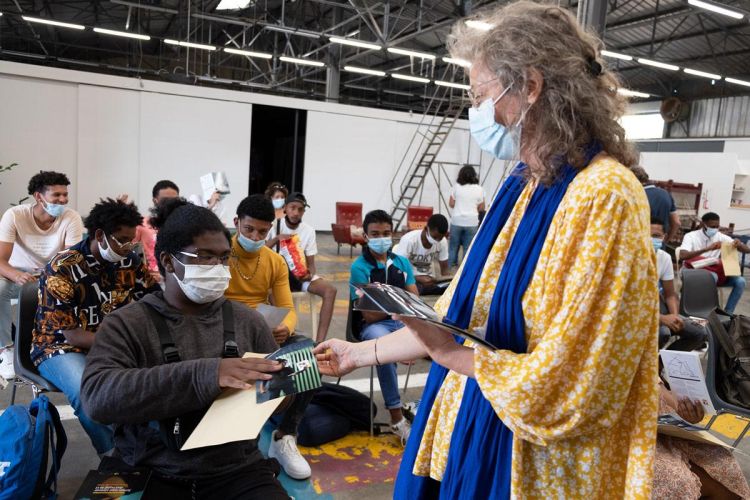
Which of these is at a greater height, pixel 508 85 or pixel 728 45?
pixel 728 45

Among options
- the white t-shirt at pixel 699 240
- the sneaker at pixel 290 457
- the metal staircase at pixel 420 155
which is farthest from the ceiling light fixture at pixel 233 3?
the sneaker at pixel 290 457

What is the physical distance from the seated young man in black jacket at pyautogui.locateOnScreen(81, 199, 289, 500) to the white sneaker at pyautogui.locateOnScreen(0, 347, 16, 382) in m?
2.44

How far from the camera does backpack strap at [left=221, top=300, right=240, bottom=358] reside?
1.90 meters

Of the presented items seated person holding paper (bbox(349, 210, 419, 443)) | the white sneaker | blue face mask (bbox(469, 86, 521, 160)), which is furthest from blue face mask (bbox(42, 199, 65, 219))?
blue face mask (bbox(469, 86, 521, 160))

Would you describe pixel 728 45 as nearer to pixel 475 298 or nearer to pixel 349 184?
pixel 349 184

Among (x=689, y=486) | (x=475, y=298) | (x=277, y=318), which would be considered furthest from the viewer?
(x=277, y=318)

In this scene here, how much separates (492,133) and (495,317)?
1.45ft

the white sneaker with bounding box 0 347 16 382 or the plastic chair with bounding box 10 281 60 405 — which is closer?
the plastic chair with bounding box 10 281 60 405

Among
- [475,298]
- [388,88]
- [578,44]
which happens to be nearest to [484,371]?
[475,298]

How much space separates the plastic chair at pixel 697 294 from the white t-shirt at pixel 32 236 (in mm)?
5559

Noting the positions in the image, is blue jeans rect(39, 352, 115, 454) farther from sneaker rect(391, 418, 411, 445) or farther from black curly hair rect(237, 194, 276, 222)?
sneaker rect(391, 418, 411, 445)

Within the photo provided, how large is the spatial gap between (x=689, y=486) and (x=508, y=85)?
1.88m

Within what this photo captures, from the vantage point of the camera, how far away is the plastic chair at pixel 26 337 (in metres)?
2.84

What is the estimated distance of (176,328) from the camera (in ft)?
6.26
